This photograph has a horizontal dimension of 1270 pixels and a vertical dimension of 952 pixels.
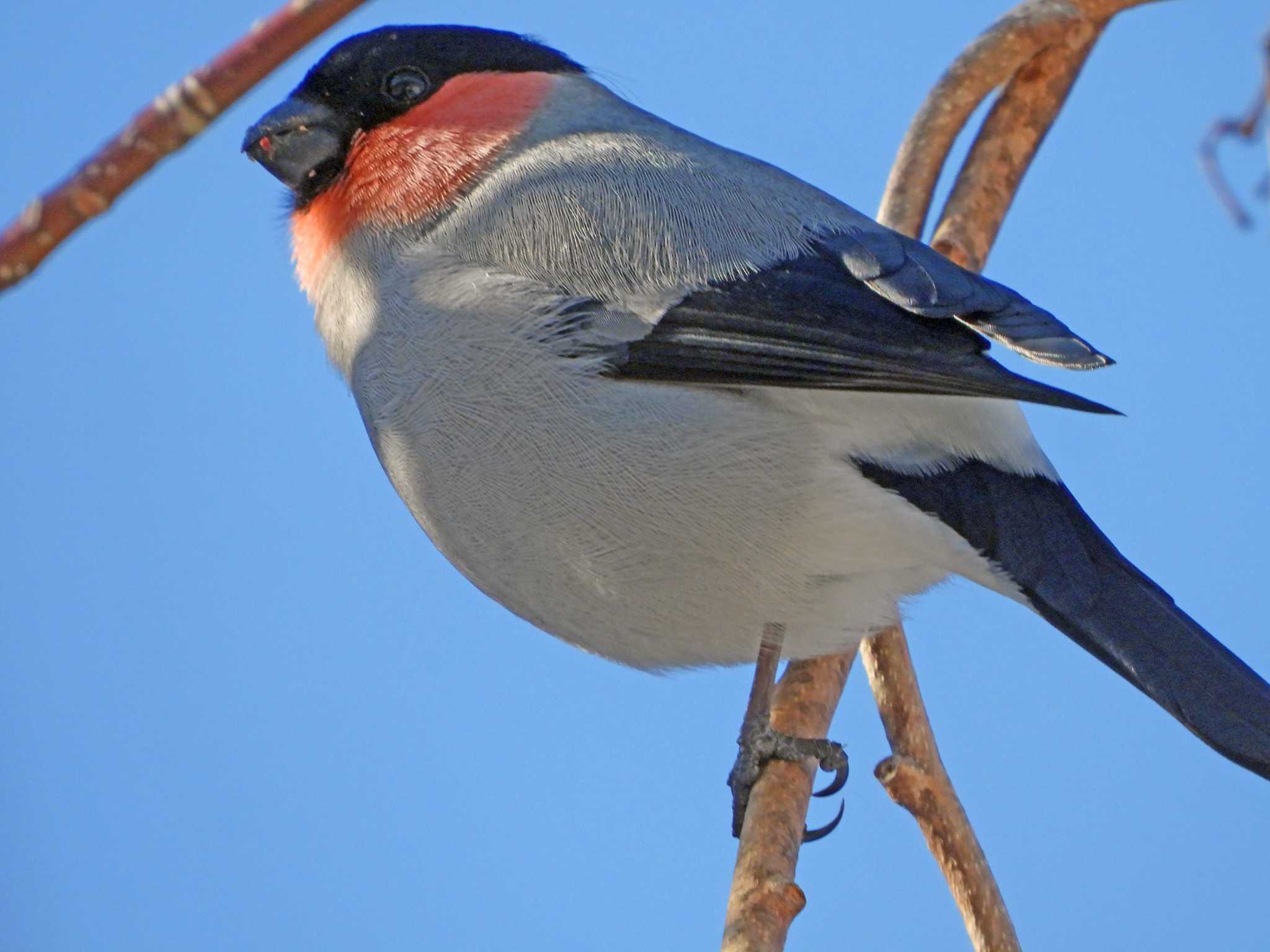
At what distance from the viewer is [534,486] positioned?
6.11ft

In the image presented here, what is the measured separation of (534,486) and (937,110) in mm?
1429

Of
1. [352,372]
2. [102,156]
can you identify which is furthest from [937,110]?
[102,156]

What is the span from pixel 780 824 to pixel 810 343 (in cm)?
70

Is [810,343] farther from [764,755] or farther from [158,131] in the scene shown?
[158,131]

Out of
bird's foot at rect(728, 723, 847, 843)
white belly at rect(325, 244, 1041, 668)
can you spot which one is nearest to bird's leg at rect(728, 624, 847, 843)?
bird's foot at rect(728, 723, 847, 843)

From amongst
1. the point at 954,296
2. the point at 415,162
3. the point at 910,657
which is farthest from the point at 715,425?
the point at 910,657

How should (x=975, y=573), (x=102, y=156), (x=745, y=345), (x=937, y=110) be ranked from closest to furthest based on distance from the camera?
(x=102, y=156), (x=745, y=345), (x=975, y=573), (x=937, y=110)

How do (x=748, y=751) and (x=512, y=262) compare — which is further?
(x=748, y=751)

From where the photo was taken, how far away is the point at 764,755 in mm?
2158

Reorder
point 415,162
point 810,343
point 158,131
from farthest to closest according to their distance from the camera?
point 415,162
point 810,343
point 158,131

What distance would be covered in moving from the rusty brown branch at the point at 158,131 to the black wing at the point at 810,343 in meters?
0.89

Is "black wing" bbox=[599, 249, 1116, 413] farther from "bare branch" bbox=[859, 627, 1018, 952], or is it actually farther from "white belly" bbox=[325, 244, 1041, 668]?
"bare branch" bbox=[859, 627, 1018, 952]

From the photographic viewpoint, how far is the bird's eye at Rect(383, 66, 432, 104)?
2.24m

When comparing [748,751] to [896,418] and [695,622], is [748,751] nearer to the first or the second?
[695,622]
